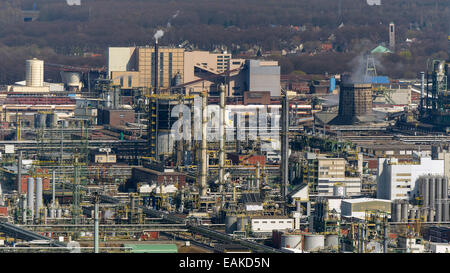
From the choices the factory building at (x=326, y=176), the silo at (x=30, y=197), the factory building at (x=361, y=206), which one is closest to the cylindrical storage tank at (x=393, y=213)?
the factory building at (x=361, y=206)

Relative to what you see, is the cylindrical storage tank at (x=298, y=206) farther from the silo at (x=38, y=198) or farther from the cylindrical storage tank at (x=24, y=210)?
the cylindrical storage tank at (x=24, y=210)

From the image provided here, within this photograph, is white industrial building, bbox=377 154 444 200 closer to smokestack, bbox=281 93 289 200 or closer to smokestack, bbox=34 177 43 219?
smokestack, bbox=281 93 289 200

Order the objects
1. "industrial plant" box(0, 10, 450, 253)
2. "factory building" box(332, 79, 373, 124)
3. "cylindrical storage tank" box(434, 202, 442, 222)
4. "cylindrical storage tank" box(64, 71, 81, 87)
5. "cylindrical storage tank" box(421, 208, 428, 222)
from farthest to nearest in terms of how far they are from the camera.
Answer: "cylindrical storage tank" box(64, 71, 81, 87) < "factory building" box(332, 79, 373, 124) < "cylindrical storage tank" box(434, 202, 442, 222) < "cylindrical storage tank" box(421, 208, 428, 222) < "industrial plant" box(0, 10, 450, 253)

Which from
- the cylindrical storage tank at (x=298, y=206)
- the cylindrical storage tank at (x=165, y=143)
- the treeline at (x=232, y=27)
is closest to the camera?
the cylindrical storage tank at (x=298, y=206)

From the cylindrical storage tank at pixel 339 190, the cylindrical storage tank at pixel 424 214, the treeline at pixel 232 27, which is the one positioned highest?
the treeline at pixel 232 27

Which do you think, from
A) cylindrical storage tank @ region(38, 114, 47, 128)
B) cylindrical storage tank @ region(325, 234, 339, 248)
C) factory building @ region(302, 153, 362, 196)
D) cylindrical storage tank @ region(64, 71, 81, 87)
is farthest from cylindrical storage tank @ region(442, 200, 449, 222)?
cylindrical storage tank @ region(64, 71, 81, 87)

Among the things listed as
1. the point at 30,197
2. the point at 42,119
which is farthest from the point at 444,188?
the point at 42,119
